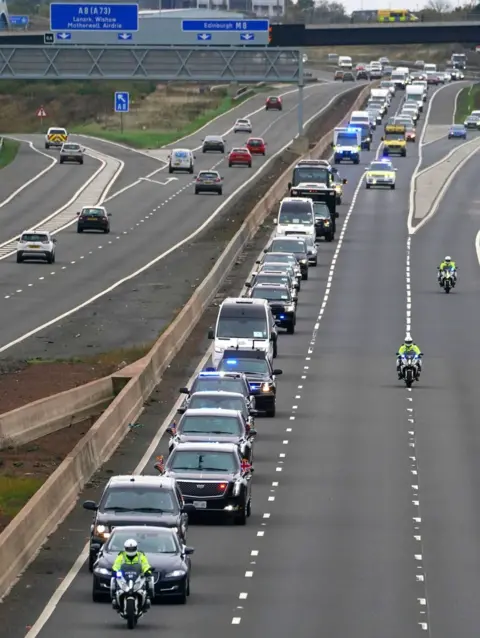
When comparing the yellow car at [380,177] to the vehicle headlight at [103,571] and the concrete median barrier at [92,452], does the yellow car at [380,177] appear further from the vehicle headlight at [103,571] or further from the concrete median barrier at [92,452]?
the vehicle headlight at [103,571]

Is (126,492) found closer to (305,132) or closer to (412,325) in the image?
(412,325)

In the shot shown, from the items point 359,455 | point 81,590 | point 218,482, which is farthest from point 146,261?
point 81,590

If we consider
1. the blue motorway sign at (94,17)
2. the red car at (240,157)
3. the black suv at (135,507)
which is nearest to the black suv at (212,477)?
the black suv at (135,507)

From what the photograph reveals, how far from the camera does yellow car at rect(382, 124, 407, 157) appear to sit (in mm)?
125375

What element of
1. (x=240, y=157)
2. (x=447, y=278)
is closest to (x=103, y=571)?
(x=447, y=278)

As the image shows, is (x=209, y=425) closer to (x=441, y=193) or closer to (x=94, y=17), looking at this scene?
(x=441, y=193)

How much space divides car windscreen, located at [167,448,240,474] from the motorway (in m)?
0.96

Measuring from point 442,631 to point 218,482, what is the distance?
7761mm

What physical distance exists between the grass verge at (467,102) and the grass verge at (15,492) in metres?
128

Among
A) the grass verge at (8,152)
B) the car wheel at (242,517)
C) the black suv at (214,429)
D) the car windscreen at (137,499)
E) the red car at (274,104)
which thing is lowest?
the grass verge at (8,152)

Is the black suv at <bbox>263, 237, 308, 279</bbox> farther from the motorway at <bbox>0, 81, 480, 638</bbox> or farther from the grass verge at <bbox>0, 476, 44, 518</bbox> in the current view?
the grass verge at <bbox>0, 476, 44, 518</bbox>

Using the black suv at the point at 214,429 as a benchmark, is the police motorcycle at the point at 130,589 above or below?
above

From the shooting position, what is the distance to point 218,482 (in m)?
30.2

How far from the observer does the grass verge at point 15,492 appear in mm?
31583
